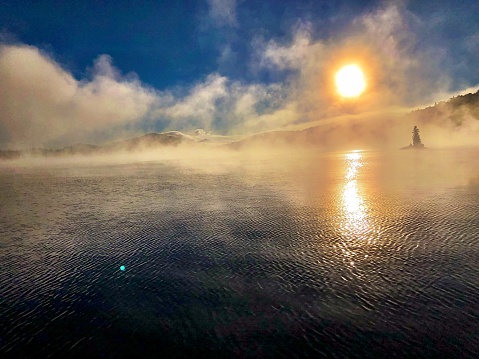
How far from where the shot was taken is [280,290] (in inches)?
1137

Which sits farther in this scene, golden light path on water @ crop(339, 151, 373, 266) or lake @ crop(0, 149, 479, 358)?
golden light path on water @ crop(339, 151, 373, 266)

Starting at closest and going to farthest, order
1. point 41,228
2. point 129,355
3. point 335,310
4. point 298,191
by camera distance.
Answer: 1. point 129,355
2. point 335,310
3. point 41,228
4. point 298,191

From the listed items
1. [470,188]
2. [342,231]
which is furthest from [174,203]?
[470,188]

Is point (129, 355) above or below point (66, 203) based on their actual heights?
below

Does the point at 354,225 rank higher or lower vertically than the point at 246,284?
lower

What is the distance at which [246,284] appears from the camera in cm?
3045

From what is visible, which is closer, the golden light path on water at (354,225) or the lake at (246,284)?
the lake at (246,284)

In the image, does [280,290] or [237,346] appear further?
[280,290]

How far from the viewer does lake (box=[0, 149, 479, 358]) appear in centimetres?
2178

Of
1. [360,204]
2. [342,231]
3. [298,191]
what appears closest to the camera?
[342,231]

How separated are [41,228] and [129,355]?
4523cm

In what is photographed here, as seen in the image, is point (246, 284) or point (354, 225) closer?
point (246, 284)

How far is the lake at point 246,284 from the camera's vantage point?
21.8 m

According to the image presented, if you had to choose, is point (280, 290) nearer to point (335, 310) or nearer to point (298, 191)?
point (335, 310)
